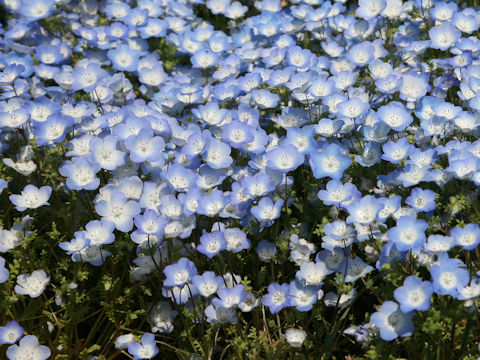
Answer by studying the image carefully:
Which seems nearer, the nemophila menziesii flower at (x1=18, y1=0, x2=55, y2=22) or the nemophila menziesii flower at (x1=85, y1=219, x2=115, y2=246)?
the nemophila menziesii flower at (x1=85, y1=219, x2=115, y2=246)

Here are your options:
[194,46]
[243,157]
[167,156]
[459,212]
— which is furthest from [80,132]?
[459,212]

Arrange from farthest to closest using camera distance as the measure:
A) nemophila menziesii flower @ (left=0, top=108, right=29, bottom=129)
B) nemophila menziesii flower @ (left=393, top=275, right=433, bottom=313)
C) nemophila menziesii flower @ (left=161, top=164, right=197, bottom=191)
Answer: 1. nemophila menziesii flower @ (left=0, top=108, right=29, bottom=129)
2. nemophila menziesii flower @ (left=161, top=164, right=197, bottom=191)
3. nemophila menziesii flower @ (left=393, top=275, right=433, bottom=313)

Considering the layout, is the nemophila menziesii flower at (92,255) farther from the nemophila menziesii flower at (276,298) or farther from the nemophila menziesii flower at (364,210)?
the nemophila menziesii flower at (364,210)

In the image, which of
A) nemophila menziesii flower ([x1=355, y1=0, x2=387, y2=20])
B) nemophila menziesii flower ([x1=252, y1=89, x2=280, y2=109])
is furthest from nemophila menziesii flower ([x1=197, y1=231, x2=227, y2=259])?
nemophila menziesii flower ([x1=355, y1=0, x2=387, y2=20])

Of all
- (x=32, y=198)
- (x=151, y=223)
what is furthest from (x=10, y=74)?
(x=151, y=223)

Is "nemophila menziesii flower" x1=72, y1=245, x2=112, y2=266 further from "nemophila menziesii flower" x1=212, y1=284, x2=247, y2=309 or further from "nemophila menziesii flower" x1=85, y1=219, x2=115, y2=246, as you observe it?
"nemophila menziesii flower" x1=212, y1=284, x2=247, y2=309

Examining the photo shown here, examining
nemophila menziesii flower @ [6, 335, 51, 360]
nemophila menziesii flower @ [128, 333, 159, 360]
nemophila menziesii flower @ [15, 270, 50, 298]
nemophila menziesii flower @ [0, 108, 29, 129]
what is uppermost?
nemophila menziesii flower @ [0, 108, 29, 129]

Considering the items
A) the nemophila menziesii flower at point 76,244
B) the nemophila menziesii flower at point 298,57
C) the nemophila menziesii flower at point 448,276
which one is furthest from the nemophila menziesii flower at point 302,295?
the nemophila menziesii flower at point 298,57

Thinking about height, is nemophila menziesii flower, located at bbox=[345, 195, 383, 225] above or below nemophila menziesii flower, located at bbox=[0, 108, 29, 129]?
above
